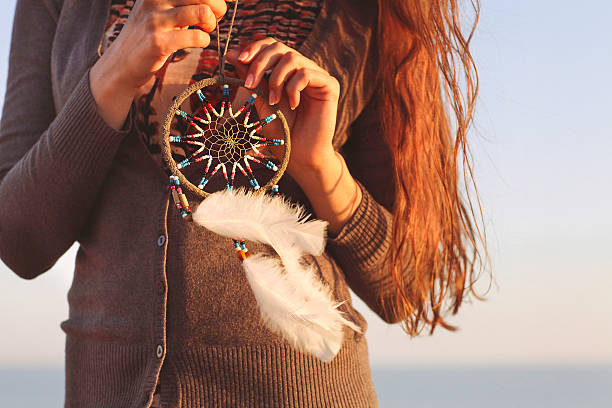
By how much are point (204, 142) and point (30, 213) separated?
45 centimetres

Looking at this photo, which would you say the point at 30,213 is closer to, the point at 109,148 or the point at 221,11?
the point at 109,148

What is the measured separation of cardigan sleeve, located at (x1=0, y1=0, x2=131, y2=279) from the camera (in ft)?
3.92

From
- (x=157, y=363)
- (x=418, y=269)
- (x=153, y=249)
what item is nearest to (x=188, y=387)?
(x=157, y=363)

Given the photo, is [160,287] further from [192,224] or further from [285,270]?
[285,270]

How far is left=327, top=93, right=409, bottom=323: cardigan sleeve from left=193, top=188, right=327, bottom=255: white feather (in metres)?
0.30

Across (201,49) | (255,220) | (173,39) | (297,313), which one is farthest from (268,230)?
(201,49)

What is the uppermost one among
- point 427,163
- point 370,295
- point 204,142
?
point 204,142

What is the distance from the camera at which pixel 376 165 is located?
1542mm

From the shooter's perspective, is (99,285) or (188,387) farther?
(99,285)

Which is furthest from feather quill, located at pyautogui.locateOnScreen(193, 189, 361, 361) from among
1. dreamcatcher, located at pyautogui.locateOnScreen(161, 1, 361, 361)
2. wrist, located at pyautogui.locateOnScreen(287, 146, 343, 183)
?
wrist, located at pyautogui.locateOnScreen(287, 146, 343, 183)

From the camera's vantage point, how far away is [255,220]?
3.27 feet

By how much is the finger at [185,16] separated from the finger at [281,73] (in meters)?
0.14

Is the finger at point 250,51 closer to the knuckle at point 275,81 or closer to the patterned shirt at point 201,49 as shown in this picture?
the knuckle at point 275,81

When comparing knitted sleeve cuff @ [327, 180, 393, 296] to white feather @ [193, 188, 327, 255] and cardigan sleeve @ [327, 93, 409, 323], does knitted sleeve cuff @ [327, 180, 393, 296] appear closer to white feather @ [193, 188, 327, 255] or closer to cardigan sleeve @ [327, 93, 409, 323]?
cardigan sleeve @ [327, 93, 409, 323]
